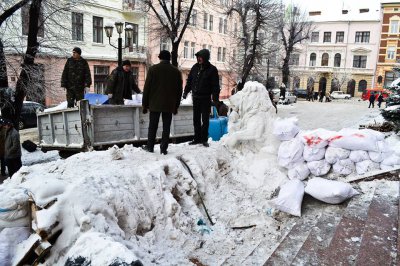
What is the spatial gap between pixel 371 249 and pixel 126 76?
268 inches

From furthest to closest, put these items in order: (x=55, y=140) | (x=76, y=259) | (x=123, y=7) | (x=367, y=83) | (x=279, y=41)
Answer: (x=367, y=83), (x=279, y=41), (x=123, y=7), (x=55, y=140), (x=76, y=259)

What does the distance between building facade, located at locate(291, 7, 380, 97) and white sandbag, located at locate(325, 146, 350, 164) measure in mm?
51880

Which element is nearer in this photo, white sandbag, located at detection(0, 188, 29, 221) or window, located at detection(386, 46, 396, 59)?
white sandbag, located at detection(0, 188, 29, 221)

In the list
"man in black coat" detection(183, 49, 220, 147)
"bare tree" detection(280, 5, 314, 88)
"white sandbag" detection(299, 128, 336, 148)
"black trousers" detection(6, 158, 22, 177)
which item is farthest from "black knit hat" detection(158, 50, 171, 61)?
"bare tree" detection(280, 5, 314, 88)

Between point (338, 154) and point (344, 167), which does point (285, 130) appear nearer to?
point (338, 154)

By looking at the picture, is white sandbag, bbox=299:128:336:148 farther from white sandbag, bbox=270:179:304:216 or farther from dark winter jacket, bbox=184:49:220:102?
dark winter jacket, bbox=184:49:220:102

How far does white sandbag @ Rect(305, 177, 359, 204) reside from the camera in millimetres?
4848

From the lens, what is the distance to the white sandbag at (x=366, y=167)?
18.2 ft

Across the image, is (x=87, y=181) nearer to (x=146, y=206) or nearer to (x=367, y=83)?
(x=146, y=206)

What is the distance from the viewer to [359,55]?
56.5 metres

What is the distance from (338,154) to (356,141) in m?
0.34

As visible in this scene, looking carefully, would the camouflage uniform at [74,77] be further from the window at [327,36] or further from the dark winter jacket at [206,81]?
the window at [327,36]

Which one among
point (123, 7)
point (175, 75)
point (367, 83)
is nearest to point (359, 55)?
point (367, 83)

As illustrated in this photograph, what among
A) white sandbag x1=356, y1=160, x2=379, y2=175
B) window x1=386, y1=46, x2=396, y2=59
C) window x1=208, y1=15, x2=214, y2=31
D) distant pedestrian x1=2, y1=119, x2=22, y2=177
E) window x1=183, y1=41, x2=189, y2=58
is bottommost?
distant pedestrian x1=2, y1=119, x2=22, y2=177
